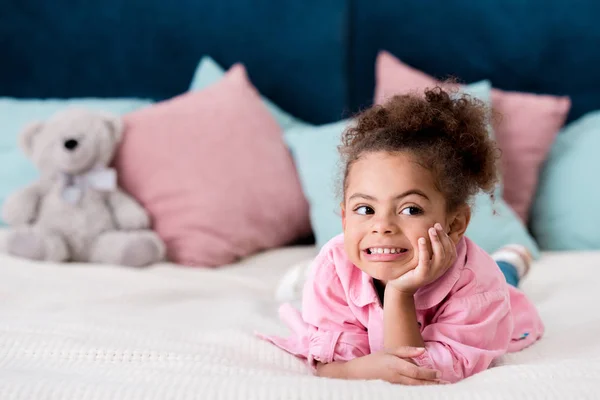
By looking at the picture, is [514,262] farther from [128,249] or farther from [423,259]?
[128,249]

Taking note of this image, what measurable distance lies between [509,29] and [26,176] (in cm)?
147

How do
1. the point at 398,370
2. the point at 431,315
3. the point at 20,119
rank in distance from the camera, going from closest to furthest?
the point at 398,370
the point at 431,315
the point at 20,119

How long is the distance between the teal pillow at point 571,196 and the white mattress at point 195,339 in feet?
0.34

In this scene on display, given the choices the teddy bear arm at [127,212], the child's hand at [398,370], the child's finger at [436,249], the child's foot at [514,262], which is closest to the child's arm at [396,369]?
the child's hand at [398,370]

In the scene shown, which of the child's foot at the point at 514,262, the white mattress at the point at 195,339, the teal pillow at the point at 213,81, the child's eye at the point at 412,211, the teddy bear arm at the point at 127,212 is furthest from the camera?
the teal pillow at the point at 213,81

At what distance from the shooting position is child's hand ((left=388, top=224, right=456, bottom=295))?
87 cm

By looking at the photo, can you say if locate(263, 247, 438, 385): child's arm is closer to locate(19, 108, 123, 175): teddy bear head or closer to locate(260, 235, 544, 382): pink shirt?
locate(260, 235, 544, 382): pink shirt

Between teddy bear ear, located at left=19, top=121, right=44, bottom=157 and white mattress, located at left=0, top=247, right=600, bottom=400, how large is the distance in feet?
1.10

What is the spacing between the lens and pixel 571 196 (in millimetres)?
1840

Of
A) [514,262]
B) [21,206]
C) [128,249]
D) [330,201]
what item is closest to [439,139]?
[514,262]

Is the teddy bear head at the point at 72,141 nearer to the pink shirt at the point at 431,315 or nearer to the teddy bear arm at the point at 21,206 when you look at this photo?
the teddy bear arm at the point at 21,206

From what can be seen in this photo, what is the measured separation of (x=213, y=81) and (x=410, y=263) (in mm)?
1377

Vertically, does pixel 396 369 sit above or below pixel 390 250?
below

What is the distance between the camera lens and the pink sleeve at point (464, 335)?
0.91 metres
